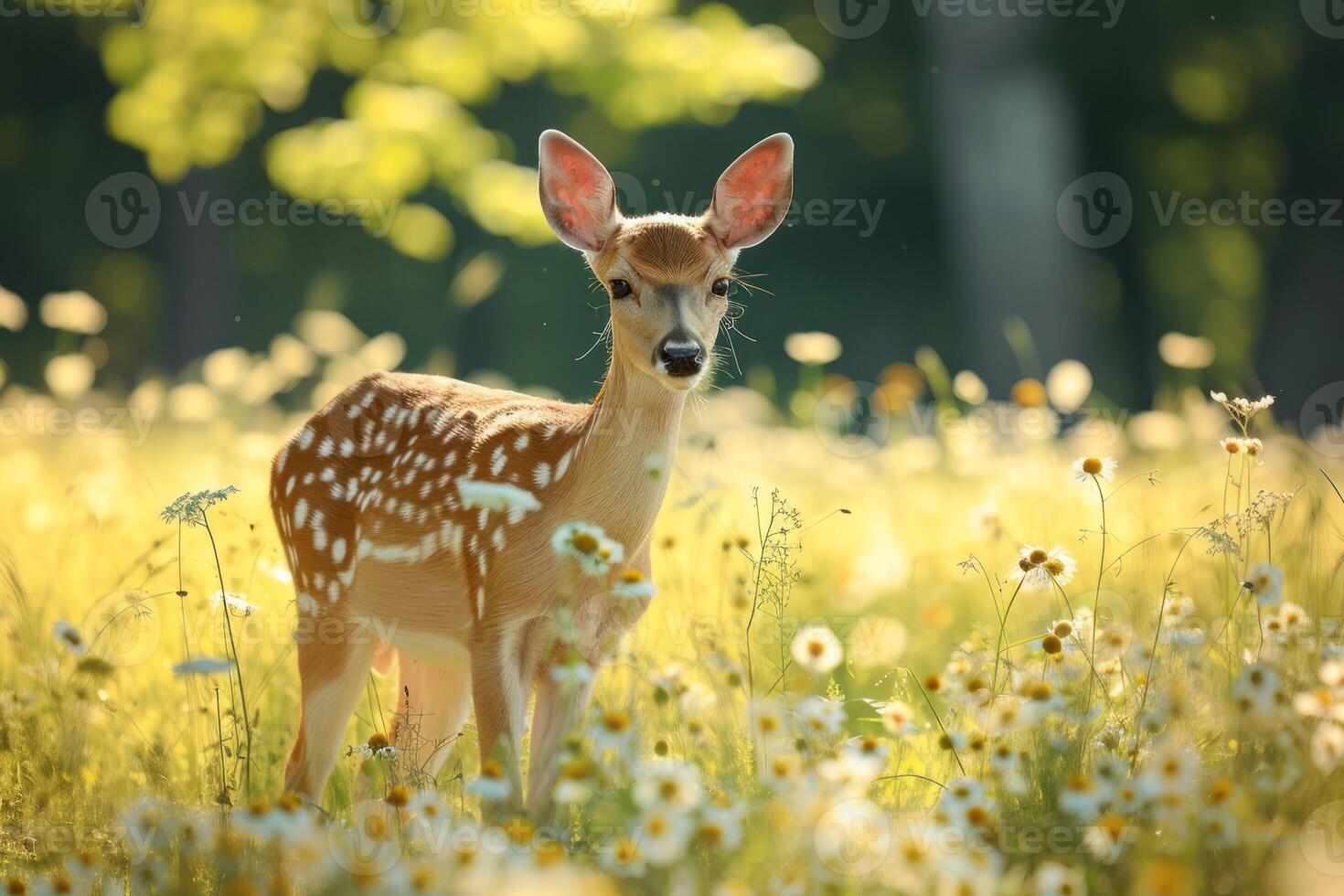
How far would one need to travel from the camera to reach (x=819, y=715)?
311 cm

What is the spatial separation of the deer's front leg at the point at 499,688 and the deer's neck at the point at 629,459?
366mm

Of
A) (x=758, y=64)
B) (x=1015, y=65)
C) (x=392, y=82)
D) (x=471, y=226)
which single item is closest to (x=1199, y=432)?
(x=758, y=64)

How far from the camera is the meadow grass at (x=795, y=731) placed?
2.71 metres

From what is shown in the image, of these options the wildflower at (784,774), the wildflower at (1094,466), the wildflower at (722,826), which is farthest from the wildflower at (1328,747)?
the wildflower at (722,826)

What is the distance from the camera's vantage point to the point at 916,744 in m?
3.97

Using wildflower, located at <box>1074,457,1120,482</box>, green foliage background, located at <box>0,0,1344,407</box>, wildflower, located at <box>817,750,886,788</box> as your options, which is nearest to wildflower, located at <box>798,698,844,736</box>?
wildflower, located at <box>817,750,886,788</box>

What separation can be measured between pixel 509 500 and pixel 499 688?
52cm

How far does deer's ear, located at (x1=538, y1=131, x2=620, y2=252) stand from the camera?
4023 millimetres

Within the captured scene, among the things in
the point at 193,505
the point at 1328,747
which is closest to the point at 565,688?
the point at 193,505

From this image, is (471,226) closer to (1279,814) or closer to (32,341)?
(32,341)

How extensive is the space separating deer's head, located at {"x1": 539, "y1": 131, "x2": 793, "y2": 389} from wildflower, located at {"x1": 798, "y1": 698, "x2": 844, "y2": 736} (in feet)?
2.90

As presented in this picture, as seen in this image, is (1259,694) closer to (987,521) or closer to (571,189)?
(987,521)

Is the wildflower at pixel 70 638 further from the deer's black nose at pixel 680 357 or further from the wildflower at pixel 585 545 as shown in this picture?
the deer's black nose at pixel 680 357

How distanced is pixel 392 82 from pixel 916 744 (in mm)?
7753
